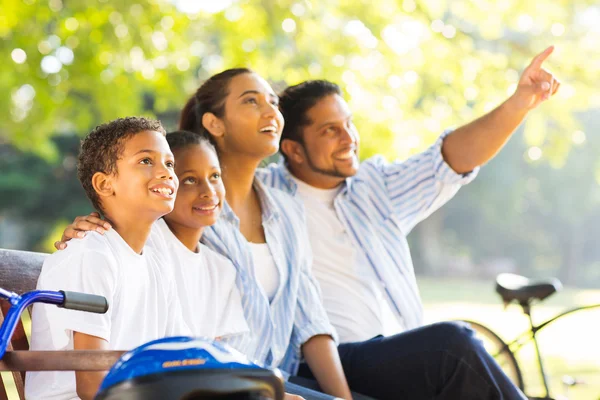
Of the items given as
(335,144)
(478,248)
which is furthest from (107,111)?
(478,248)

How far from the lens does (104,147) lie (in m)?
2.07

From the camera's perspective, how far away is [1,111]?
8.49 m

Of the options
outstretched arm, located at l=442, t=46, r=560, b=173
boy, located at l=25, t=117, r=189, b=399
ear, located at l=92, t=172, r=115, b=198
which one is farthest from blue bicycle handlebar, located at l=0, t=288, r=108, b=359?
outstretched arm, located at l=442, t=46, r=560, b=173

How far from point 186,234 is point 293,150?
2.65ft

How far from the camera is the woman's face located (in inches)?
109

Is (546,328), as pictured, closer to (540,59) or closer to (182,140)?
Answer: (540,59)

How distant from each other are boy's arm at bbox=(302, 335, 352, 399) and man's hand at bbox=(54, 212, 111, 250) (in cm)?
90

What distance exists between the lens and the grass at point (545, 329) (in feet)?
27.4

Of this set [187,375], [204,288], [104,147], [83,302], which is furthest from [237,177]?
[187,375]

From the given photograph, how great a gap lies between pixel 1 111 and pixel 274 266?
651 cm

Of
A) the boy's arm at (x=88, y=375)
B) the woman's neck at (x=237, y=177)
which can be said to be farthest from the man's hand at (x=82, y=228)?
the woman's neck at (x=237, y=177)

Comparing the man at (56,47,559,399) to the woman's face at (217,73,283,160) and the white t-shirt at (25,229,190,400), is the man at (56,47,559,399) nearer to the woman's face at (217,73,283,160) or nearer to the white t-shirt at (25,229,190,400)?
the woman's face at (217,73,283,160)

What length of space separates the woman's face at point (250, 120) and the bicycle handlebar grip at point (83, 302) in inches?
51.0

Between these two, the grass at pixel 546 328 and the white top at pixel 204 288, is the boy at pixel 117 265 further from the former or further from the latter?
the grass at pixel 546 328
